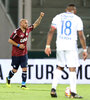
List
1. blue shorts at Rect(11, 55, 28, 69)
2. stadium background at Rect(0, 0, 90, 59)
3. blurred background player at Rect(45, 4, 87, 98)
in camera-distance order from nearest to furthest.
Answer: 1. blurred background player at Rect(45, 4, 87, 98)
2. blue shorts at Rect(11, 55, 28, 69)
3. stadium background at Rect(0, 0, 90, 59)

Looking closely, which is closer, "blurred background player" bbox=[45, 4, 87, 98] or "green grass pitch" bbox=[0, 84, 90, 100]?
"blurred background player" bbox=[45, 4, 87, 98]

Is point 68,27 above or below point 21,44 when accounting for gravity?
above

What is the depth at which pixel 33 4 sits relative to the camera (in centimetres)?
2400

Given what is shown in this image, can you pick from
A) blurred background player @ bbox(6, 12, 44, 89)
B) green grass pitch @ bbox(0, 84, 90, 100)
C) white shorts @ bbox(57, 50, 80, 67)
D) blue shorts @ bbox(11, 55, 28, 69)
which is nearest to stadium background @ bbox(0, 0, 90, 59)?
blue shorts @ bbox(11, 55, 28, 69)

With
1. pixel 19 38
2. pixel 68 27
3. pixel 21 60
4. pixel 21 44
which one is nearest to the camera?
pixel 68 27

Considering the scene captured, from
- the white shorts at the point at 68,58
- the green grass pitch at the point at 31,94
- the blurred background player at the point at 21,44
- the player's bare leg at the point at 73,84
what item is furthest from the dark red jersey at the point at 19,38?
the player's bare leg at the point at 73,84

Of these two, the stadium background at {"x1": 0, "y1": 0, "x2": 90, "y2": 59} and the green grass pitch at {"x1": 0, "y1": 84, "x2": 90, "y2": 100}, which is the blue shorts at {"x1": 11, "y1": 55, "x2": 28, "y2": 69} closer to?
the green grass pitch at {"x1": 0, "y1": 84, "x2": 90, "y2": 100}

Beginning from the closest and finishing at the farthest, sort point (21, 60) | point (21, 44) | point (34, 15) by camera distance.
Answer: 1. point (21, 44)
2. point (21, 60)
3. point (34, 15)

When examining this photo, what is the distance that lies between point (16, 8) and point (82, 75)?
11.5 metres

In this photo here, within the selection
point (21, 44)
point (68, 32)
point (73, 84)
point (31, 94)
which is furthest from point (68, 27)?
point (21, 44)

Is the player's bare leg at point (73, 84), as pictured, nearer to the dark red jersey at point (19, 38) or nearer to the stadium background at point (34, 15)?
the dark red jersey at point (19, 38)

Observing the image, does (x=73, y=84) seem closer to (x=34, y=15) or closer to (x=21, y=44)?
(x=21, y=44)

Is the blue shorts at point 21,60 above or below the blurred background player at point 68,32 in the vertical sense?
below

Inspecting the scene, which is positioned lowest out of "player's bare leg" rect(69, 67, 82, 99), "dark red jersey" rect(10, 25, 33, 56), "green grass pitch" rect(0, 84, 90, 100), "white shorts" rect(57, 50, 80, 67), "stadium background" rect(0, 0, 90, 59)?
"green grass pitch" rect(0, 84, 90, 100)
